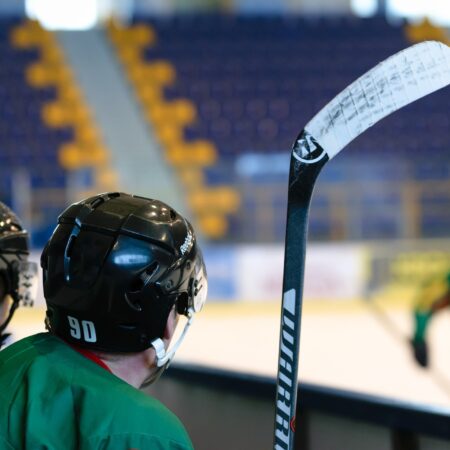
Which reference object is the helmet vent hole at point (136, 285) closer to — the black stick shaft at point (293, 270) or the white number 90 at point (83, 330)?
the white number 90 at point (83, 330)

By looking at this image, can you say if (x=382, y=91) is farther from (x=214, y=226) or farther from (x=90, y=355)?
(x=214, y=226)

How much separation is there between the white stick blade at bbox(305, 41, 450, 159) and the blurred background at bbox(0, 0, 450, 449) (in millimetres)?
3767

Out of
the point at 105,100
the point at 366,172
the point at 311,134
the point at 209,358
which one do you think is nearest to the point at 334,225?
the point at 366,172

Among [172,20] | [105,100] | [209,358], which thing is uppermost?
[172,20]

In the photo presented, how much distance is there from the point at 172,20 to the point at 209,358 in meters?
6.79

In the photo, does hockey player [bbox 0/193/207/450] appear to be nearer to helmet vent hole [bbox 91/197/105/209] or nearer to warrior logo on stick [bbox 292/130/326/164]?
helmet vent hole [bbox 91/197/105/209]

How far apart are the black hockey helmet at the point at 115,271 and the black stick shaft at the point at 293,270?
169 millimetres

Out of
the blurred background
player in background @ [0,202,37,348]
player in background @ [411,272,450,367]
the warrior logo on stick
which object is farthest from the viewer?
the blurred background

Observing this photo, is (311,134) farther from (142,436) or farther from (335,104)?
(142,436)

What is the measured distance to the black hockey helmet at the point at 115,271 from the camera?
3.12 feet

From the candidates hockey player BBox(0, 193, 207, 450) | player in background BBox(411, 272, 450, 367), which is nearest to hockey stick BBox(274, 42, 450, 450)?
hockey player BBox(0, 193, 207, 450)

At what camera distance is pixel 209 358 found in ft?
18.9

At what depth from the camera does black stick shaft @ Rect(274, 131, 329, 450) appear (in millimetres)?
1101

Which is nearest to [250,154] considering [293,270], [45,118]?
[45,118]
